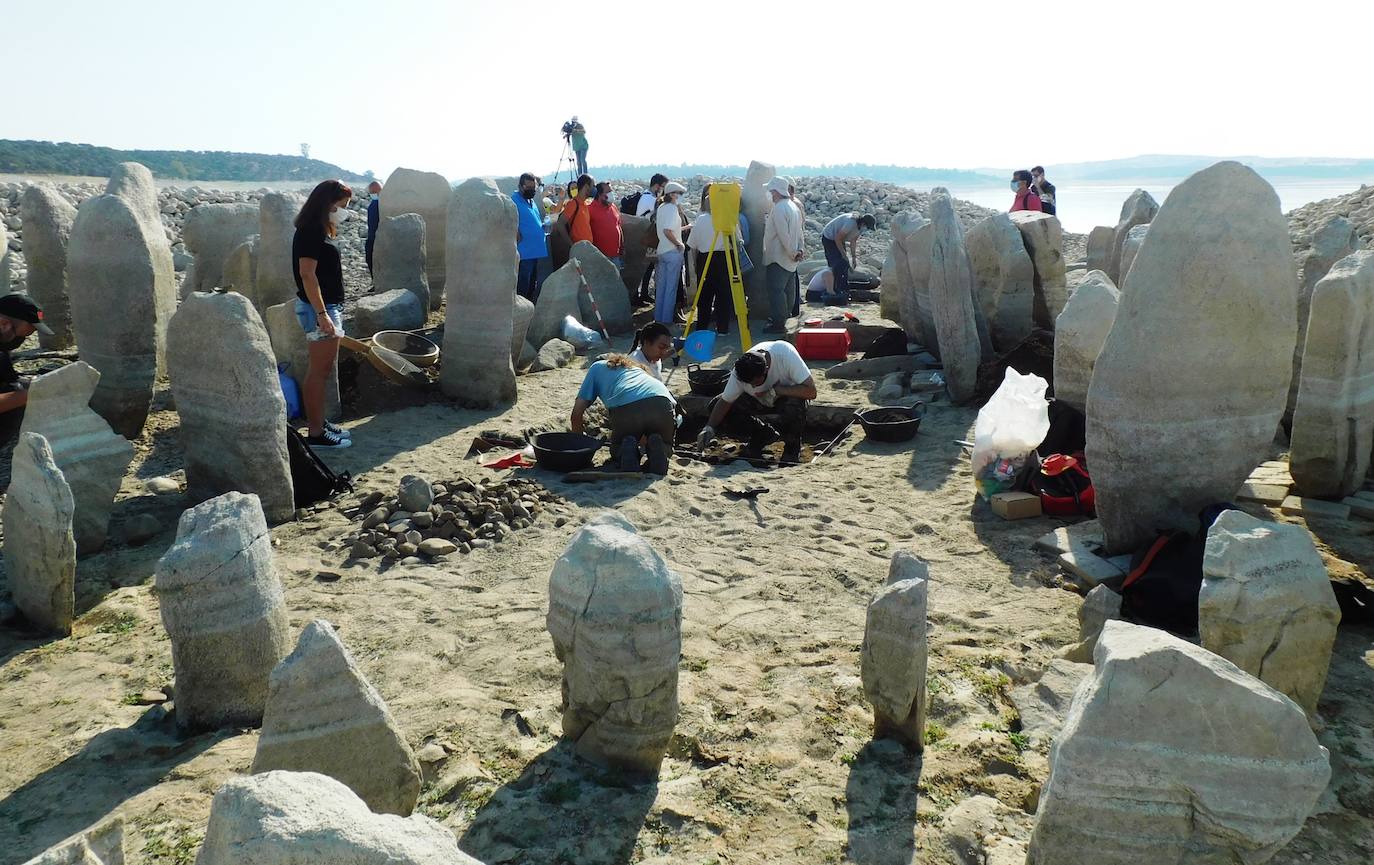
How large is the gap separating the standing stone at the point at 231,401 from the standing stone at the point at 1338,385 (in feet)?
19.0

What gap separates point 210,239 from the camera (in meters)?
10.9

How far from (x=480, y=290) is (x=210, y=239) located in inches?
171

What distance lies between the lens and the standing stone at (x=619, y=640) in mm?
3371

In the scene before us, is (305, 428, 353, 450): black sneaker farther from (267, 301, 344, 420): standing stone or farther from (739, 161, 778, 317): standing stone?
(739, 161, 778, 317): standing stone

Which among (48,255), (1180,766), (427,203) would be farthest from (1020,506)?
(48,255)

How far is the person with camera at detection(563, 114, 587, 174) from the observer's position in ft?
60.4

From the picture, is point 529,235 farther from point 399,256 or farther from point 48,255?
point 48,255

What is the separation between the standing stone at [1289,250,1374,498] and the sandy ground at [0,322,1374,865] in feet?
1.45

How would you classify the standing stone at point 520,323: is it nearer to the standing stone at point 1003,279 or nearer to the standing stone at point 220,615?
the standing stone at point 1003,279

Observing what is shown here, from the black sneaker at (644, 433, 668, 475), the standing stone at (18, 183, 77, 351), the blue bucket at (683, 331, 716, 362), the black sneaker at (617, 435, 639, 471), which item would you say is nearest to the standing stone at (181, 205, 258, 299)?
the standing stone at (18, 183, 77, 351)

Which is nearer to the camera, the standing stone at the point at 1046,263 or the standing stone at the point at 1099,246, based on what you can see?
the standing stone at the point at 1046,263

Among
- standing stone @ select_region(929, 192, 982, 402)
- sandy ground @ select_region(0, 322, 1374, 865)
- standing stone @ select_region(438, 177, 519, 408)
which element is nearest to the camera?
sandy ground @ select_region(0, 322, 1374, 865)

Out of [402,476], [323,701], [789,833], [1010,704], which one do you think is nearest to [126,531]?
[402,476]

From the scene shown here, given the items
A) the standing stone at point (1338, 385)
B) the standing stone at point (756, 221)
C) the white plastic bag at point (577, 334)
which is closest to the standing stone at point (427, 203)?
the white plastic bag at point (577, 334)
